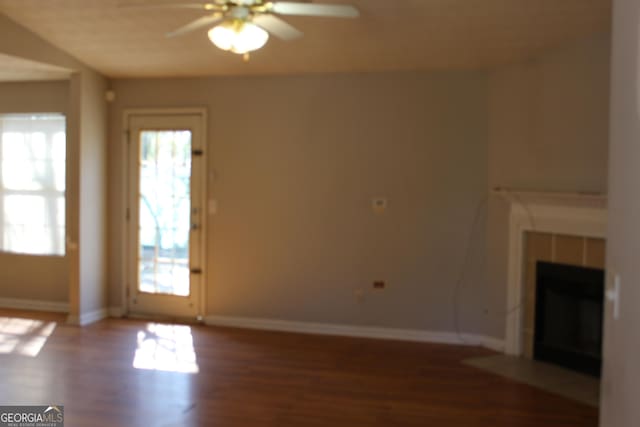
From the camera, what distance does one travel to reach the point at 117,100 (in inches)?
244

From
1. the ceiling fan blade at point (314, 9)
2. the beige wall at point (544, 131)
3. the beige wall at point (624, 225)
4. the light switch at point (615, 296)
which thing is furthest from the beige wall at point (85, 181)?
the light switch at point (615, 296)

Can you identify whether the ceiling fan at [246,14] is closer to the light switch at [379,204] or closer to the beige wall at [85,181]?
the light switch at [379,204]

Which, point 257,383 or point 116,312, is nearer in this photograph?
point 257,383

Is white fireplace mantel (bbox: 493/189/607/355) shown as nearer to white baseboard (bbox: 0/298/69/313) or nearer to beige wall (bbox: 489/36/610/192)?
beige wall (bbox: 489/36/610/192)

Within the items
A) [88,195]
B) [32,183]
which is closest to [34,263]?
[32,183]

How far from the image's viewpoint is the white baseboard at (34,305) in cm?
648

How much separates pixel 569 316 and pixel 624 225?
134 inches

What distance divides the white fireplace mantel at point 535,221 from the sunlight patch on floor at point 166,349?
264 centimetres

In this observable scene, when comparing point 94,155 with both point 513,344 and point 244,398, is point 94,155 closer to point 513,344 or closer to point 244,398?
point 244,398

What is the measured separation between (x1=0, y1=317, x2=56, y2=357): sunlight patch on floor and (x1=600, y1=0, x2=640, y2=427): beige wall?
444cm

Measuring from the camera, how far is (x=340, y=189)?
564 centimetres

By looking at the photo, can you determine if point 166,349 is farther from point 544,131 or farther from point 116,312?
point 544,131

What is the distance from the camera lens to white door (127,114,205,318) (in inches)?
237

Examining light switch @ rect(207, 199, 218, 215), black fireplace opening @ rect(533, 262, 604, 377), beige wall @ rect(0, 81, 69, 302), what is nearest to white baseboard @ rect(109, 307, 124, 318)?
beige wall @ rect(0, 81, 69, 302)
